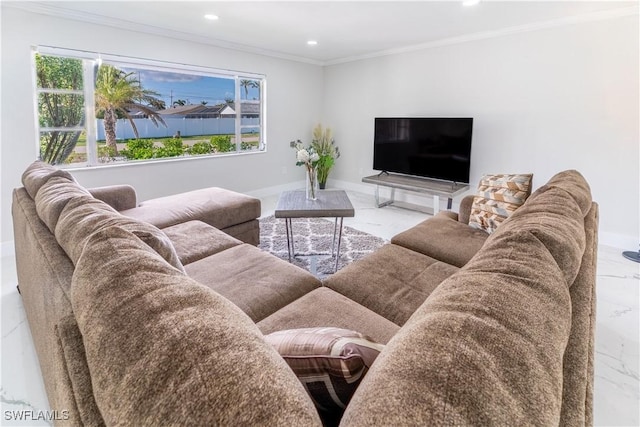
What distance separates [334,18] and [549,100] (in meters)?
2.47

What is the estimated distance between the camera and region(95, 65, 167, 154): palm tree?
12.7 ft

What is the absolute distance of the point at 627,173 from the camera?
3.44 meters

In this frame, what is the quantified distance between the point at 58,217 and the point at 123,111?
3.27 meters

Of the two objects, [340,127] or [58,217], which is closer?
[58,217]

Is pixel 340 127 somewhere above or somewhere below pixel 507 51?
below

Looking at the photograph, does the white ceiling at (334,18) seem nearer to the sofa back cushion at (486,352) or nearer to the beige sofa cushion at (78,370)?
the sofa back cushion at (486,352)

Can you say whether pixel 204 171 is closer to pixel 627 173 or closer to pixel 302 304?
pixel 302 304

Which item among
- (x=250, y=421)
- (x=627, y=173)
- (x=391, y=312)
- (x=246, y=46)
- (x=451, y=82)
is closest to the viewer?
(x=250, y=421)

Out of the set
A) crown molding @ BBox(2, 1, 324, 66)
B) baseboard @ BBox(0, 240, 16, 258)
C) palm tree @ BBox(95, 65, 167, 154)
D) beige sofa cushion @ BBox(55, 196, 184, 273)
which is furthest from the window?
beige sofa cushion @ BBox(55, 196, 184, 273)

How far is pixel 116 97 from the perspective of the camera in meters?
4.03

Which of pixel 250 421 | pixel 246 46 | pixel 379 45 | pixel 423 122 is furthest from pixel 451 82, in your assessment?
pixel 250 421

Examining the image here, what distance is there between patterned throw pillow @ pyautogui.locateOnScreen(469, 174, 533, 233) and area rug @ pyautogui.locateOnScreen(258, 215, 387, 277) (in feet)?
3.75

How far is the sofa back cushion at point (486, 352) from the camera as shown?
493 mm

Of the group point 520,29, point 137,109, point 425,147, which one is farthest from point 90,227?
point 520,29
